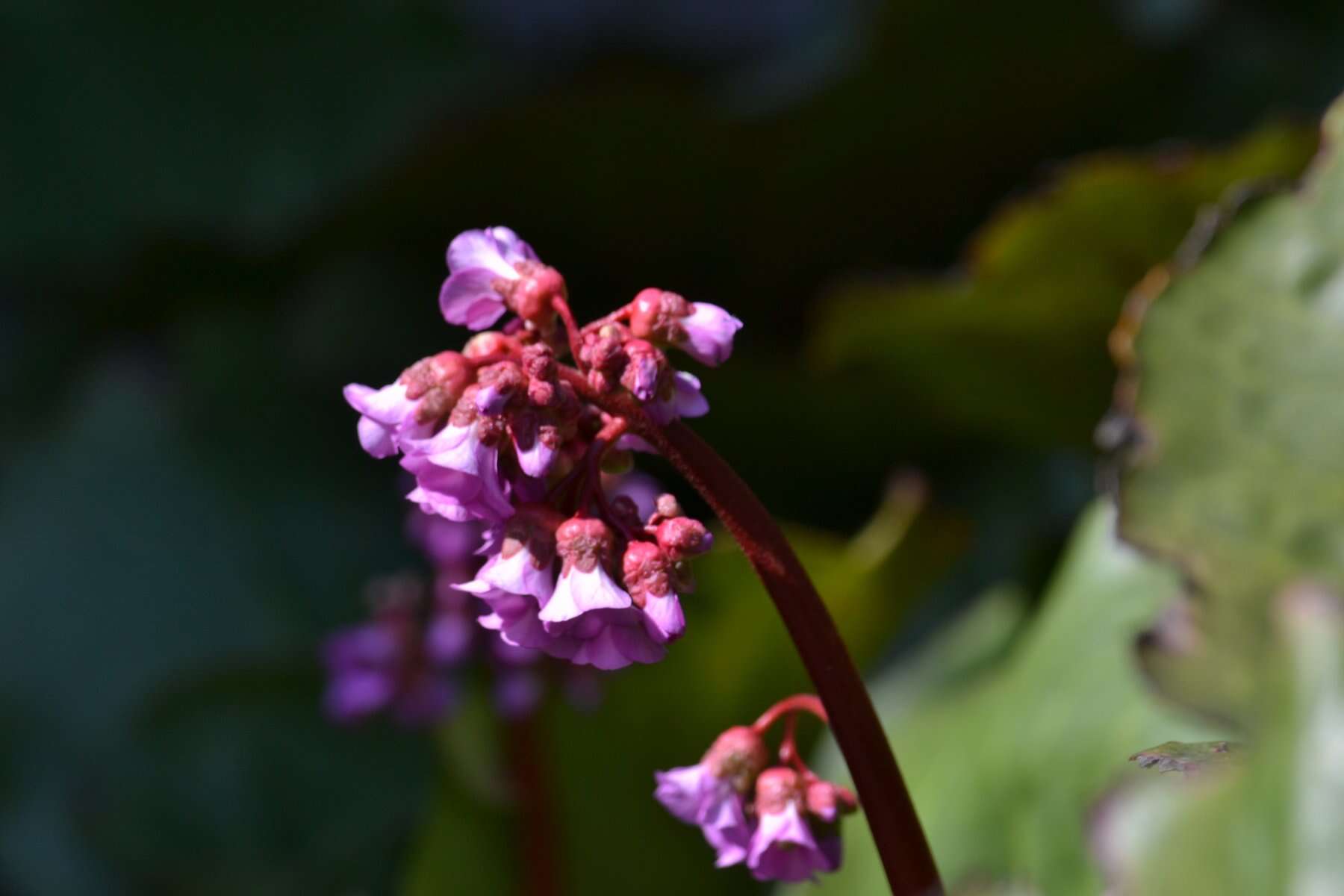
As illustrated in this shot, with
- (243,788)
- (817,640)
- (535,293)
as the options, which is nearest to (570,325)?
(535,293)

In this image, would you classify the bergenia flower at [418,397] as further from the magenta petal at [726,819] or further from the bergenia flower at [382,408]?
the magenta petal at [726,819]

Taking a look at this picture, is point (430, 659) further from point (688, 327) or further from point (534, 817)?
point (688, 327)

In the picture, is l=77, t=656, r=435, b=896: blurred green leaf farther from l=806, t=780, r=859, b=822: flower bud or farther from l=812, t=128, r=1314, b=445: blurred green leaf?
l=806, t=780, r=859, b=822: flower bud

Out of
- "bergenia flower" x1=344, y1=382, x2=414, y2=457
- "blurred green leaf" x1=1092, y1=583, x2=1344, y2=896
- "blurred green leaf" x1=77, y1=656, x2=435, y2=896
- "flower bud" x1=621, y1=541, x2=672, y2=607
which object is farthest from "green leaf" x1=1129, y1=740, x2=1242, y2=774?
"blurred green leaf" x1=77, y1=656, x2=435, y2=896

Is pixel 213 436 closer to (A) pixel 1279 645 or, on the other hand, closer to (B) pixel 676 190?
(B) pixel 676 190

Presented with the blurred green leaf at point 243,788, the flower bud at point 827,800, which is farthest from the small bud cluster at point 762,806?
the blurred green leaf at point 243,788

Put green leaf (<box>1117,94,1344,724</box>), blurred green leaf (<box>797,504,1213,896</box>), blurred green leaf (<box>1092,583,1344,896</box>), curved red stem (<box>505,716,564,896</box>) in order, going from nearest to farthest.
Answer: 1. blurred green leaf (<box>1092,583,1344,896</box>)
2. green leaf (<box>1117,94,1344,724</box>)
3. blurred green leaf (<box>797,504,1213,896</box>)
4. curved red stem (<box>505,716,564,896</box>)

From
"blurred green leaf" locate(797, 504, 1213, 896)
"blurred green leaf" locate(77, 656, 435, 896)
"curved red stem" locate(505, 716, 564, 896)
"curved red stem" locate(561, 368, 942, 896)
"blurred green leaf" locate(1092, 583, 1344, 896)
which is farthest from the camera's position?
"blurred green leaf" locate(77, 656, 435, 896)
